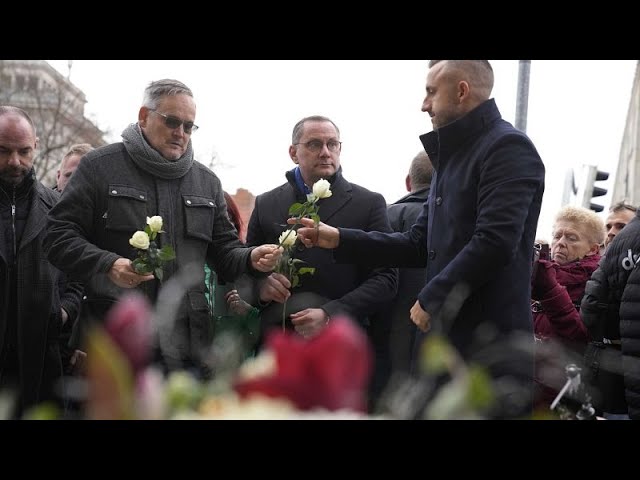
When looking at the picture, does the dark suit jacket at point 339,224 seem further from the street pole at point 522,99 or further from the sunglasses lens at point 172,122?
the street pole at point 522,99

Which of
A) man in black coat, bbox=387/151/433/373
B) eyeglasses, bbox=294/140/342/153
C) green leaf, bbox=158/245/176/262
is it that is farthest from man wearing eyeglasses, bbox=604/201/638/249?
green leaf, bbox=158/245/176/262

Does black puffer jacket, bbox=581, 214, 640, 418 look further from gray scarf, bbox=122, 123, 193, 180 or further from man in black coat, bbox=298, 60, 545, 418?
gray scarf, bbox=122, 123, 193, 180

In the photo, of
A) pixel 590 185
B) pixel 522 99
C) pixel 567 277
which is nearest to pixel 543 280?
pixel 567 277

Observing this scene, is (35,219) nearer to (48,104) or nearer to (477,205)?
(477,205)

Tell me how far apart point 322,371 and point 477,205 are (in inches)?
101

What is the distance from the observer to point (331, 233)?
149 inches

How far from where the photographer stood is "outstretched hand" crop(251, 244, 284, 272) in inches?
151

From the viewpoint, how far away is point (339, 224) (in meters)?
4.72

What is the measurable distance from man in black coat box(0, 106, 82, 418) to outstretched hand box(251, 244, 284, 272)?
1.07 meters

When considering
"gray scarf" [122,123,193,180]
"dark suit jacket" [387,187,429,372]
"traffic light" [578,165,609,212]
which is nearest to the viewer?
"gray scarf" [122,123,193,180]

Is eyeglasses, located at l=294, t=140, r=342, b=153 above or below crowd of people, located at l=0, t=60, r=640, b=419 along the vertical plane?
above
